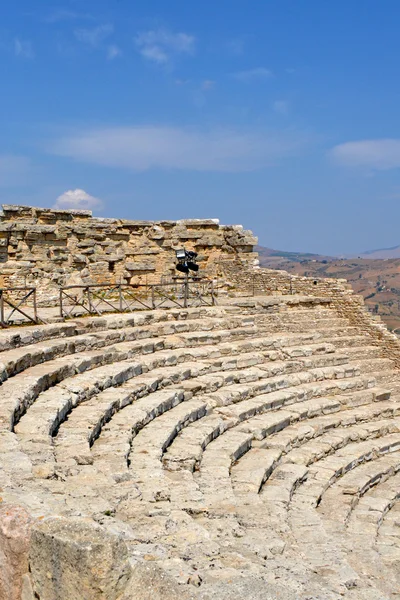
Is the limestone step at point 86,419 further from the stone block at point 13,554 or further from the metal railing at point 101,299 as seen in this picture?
the metal railing at point 101,299

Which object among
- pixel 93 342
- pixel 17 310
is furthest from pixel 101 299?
pixel 93 342


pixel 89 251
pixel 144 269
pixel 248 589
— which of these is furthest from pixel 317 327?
pixel 248 589

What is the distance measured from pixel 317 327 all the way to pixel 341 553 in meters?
9.93

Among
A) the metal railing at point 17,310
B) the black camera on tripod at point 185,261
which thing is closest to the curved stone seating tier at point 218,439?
the metal railing at point 17,310

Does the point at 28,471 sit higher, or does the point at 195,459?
the point at 28,471

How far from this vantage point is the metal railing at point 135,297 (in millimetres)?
14230

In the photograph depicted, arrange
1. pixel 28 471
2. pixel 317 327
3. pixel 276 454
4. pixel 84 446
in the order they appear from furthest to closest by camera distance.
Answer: pixel 317 327 → pixel 276 454 → pixel 84 446 → pixel 28 471

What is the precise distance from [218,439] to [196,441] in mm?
810

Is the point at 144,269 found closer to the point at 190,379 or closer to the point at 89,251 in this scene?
the point at 89,251

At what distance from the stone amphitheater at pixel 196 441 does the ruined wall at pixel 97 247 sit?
6 centimetres

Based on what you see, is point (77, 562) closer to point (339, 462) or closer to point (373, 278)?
point (339, 462)

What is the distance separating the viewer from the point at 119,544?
3.33m

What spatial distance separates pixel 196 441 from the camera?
8.16 meters

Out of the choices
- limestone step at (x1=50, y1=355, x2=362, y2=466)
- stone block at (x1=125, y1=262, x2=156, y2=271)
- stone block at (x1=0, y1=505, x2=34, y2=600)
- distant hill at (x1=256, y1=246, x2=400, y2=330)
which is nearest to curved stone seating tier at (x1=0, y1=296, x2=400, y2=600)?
limestone step at (x1=50, y1=355, x2=362, y2=466)
